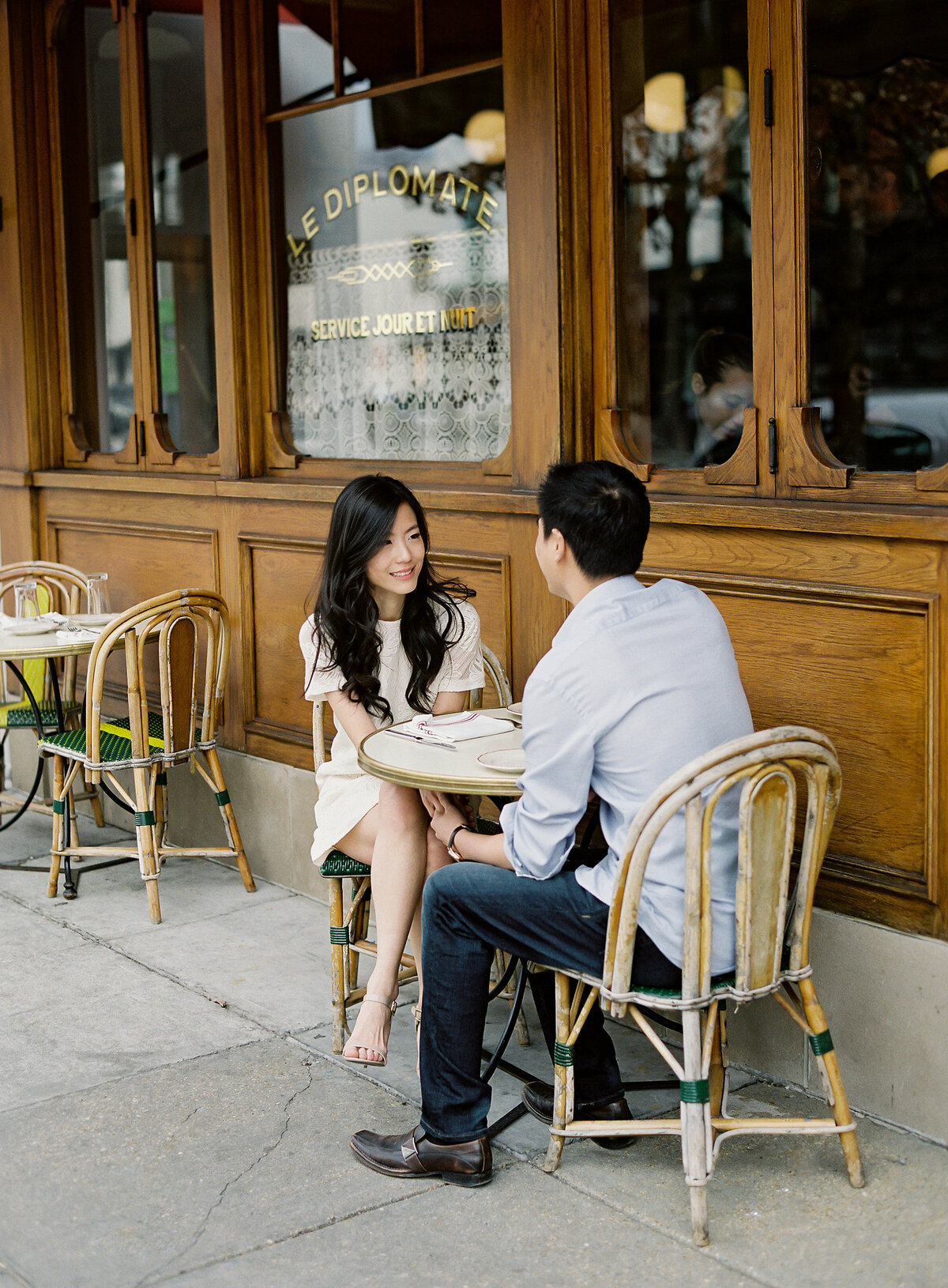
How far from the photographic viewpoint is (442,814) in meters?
3.22

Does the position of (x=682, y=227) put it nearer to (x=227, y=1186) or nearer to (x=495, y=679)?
(x=495, y=679)

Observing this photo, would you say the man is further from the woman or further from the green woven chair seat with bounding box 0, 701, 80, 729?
the green woven chair seat with bounding box 0, 701, 80, 729

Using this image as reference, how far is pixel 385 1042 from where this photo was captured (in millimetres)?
3287

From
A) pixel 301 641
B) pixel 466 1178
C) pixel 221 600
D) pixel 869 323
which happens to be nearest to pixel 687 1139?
pixel 466 1178

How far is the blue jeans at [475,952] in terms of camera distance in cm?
277

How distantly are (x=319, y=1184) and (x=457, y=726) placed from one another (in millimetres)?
1056

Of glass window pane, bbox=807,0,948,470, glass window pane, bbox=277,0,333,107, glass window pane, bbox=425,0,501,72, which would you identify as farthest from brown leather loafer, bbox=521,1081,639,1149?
glass window pane, bbox=807,0,948,470

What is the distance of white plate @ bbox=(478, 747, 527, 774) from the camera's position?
2988mm

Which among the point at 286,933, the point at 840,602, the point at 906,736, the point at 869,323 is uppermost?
the point at 869,323

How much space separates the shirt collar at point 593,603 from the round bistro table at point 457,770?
33cm

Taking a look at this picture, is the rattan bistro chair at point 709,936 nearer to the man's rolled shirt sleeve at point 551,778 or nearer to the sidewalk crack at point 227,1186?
the man's rolled shirt sleeve at point 551,778

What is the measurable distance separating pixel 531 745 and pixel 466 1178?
0.94 metres

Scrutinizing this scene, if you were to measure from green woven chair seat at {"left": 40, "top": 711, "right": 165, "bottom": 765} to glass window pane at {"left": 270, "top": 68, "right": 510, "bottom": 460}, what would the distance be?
121 centimetres

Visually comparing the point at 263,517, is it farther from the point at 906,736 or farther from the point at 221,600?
the point at 906,736
